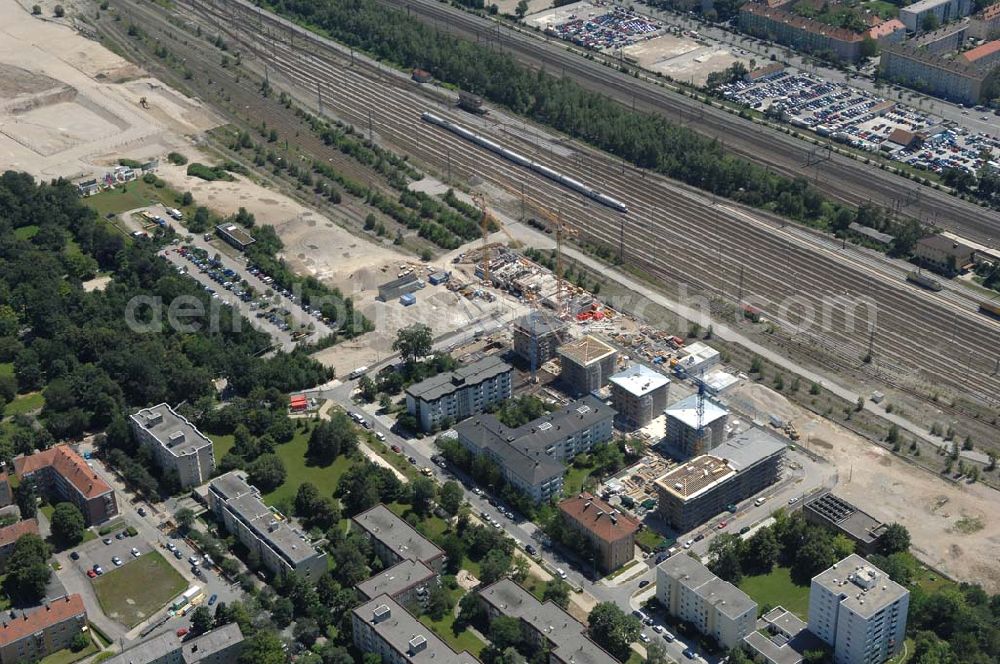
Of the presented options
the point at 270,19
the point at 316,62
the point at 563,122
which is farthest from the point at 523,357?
the point at 270,19

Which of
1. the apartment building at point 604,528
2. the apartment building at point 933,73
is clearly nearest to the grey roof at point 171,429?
the apartment building at point 604,528

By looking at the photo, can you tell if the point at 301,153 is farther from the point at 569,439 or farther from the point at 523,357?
the point at 569,439

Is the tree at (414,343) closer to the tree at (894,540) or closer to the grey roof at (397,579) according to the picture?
the grey roof at (397,579)

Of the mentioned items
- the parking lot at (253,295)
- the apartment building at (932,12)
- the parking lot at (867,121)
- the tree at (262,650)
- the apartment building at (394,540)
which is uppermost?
the apartment building at (932,12)

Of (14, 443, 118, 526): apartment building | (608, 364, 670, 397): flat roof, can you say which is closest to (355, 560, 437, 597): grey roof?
(14, 443, 118, 526): apartment building

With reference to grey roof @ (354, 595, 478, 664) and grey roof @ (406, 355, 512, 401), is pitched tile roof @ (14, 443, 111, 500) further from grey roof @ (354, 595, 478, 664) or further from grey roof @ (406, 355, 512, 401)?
grey roof @ (406, 355, 512, 401)

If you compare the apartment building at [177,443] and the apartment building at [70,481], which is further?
the apartment building at [177,443]
